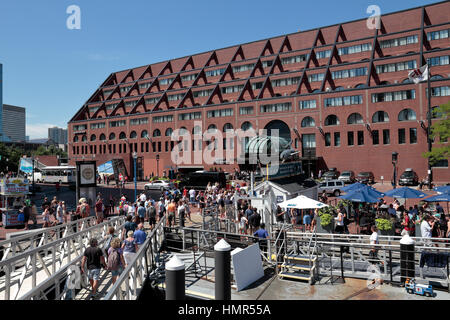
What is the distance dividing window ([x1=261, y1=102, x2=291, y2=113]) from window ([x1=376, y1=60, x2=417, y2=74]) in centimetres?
1448

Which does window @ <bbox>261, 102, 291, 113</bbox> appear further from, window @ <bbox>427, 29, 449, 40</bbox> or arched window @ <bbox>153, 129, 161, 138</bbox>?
window @ <bbox>427, 29, 449, 40</bbox>

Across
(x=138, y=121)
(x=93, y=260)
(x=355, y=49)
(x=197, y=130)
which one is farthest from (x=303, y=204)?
(x=138, y=121)

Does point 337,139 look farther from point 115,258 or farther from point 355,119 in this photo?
point 115,258

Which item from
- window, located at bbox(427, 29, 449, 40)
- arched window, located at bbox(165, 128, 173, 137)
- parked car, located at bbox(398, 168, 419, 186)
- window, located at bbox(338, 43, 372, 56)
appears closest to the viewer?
parked car, located at bbox(398, 168, 419, 186)

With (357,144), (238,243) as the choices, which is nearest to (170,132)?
(357,144)

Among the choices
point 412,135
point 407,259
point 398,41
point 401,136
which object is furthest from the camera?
point 398,41

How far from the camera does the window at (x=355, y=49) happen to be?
55.2m

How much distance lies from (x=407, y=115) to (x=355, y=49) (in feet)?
57.3

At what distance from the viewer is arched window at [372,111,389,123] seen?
4600 centimetres

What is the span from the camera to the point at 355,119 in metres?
48.3

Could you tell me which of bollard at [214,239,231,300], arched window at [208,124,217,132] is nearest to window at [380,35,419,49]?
arched window at [208,124,217,132]

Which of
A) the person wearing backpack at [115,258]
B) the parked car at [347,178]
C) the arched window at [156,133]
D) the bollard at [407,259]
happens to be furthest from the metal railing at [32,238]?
the arched window at [156,133]

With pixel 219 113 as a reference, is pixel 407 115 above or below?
below
